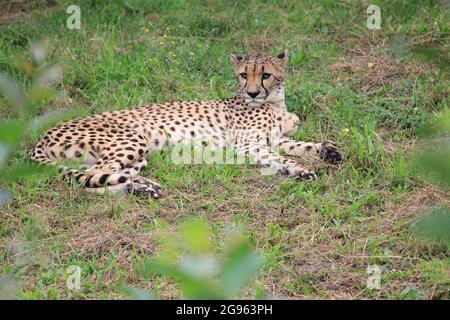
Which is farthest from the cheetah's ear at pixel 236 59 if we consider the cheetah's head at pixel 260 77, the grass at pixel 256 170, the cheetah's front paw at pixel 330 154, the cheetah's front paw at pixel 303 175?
the cheetah's front paw at pixel 303 175

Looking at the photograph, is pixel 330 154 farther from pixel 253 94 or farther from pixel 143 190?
pixel 143 190

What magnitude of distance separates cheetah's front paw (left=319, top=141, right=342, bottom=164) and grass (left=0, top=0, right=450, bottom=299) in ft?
0.28

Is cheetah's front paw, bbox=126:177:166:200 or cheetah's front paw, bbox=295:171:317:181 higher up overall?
cheetah's front paw, bbox=295:171:317:181

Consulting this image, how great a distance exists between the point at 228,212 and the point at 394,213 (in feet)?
3.74

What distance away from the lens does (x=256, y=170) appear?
602cm

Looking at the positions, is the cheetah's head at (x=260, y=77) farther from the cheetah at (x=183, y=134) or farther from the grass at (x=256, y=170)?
the grass at (x=256, y=170)

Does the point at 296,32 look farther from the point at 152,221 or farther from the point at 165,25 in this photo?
the point at 152,221

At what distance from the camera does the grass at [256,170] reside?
4391 millimetres

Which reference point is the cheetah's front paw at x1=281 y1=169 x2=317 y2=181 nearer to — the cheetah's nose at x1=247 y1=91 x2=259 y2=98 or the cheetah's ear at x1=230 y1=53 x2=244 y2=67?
the cheetah's nose at x1=247 y1=91 x2=259 y2=98

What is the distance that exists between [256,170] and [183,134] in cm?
82

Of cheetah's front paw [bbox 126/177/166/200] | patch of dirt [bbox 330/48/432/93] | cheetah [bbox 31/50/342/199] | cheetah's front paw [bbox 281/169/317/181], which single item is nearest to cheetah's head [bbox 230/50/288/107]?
cheetah [bbox 31/50/342/199]

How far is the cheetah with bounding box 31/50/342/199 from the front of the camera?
5.69m

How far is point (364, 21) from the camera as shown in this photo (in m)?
8.24
